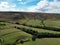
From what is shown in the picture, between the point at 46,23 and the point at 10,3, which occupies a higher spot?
the point at 10,3

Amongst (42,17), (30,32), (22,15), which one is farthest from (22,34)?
(42,17)

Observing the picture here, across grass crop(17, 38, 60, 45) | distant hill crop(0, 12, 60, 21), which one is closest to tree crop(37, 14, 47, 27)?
distant hill crop(0, 12, 60, 21)

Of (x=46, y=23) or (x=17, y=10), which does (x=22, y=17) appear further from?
(x=46, y=23)

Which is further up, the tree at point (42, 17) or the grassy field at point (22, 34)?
the tree at point (42, 17)

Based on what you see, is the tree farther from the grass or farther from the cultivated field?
the grass

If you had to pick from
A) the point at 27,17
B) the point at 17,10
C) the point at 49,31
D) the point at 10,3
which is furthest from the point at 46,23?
the point at 10,3

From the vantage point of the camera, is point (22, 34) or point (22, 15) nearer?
point (22, 34)

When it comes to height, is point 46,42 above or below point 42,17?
below

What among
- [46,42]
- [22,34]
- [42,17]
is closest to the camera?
[46,42]

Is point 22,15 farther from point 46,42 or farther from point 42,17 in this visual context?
point 46,42

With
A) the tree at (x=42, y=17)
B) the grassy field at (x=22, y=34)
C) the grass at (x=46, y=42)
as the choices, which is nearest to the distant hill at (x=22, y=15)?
the tree at (x=42, y=17)

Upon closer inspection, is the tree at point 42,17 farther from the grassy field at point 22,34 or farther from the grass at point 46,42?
the grass at point 46,42
